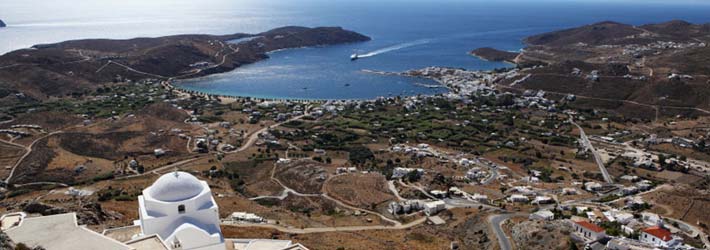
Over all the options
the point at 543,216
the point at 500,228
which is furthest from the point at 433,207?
the point at 543,216

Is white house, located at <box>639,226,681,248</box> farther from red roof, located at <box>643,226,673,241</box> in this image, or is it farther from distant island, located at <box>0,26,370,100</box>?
distant island, located at <box>0,26,370,100</box>

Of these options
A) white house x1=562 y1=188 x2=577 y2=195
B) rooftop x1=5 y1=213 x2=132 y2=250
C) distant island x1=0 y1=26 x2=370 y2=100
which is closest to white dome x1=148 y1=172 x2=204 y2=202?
rooftop x1=5 y1=213 x2=132 y2=250

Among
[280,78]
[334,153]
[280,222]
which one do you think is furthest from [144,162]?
[280,78]

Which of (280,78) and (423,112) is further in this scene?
(280,78)

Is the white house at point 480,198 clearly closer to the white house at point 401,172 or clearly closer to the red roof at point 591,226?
the white house at point 401,172

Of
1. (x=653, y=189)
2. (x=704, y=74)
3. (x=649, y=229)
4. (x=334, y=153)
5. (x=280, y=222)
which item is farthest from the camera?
(x=704, y=74)

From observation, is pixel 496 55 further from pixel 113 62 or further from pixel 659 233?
pixel 659 233

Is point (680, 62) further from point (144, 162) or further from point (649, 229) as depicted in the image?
point (144, 162)
